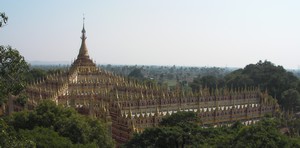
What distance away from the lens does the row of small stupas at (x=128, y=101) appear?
4291 centimetres

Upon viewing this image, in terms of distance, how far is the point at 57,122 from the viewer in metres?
34.0

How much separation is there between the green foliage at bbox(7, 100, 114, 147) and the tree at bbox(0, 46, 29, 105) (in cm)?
1657

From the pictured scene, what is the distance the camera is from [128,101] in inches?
1850

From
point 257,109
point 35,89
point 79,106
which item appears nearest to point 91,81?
point 35,89

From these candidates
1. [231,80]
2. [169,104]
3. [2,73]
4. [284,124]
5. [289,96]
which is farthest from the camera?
[231,80]

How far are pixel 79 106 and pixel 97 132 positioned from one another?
13.9 metres

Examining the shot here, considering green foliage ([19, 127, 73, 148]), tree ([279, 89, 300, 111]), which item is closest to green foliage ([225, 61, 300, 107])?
tree ([279, 89, 300, 111])

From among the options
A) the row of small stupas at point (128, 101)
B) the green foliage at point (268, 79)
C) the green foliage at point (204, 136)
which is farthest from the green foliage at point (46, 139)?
the green foliage at point (268, 79)

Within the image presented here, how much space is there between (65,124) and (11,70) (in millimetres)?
18301

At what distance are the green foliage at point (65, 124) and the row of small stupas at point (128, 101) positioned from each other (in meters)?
6.20

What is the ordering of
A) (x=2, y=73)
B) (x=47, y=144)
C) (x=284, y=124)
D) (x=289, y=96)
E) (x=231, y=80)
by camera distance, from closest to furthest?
(x=2, y=73) → (x=47, y=144) → (x=284, y=124) → (x=289, y=96) → (x=231, y=80)

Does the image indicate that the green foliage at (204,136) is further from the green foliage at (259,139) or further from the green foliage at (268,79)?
the green foliage at (268,79)

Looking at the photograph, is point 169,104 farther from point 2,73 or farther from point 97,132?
point 2,73

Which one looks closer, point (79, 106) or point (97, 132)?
point (97, 132)
